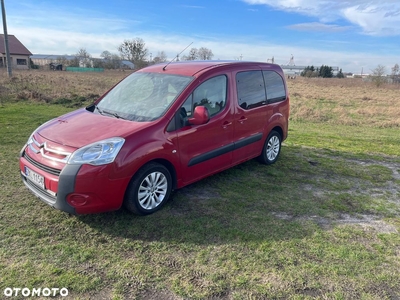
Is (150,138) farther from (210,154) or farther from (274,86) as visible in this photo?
(274,86)

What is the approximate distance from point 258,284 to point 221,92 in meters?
2.87

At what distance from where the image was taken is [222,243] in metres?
3.38

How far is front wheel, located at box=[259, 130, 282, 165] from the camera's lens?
233 inches

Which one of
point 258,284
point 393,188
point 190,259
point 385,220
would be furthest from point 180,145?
point 393,188

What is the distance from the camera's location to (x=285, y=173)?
5691 mm

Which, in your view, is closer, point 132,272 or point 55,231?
point 132,272

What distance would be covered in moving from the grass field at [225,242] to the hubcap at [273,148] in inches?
23.5

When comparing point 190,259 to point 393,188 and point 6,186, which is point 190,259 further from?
point 393,188

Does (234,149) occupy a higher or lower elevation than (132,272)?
higher

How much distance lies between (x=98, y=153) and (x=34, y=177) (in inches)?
35.0

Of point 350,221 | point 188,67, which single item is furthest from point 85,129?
point 350,221

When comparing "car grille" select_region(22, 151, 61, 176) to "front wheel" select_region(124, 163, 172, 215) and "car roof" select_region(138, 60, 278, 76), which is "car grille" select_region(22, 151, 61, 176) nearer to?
"front wheel" select_region(124, 163, 172, 215)

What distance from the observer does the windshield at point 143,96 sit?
416 cm

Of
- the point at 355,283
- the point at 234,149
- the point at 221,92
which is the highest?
the point at 221,92
